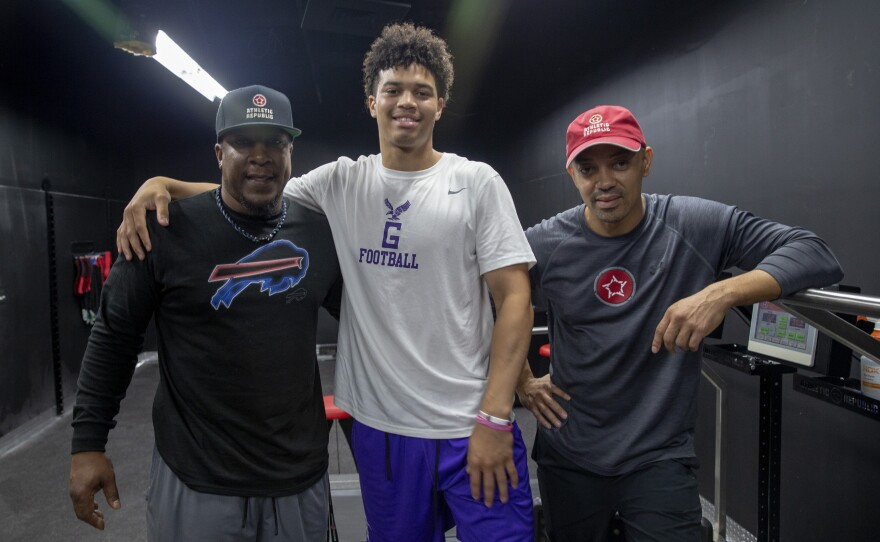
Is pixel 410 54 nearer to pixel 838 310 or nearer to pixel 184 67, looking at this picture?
pixel 838 310

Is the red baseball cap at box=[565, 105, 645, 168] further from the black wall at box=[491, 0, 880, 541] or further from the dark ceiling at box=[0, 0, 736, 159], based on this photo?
the dark ceiling at box=[0, 0, 736, 159]

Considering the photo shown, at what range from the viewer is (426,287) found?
1.36 meters

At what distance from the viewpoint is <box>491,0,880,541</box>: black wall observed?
202 centimetres

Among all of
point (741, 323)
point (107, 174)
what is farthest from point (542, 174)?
point (107, 174)

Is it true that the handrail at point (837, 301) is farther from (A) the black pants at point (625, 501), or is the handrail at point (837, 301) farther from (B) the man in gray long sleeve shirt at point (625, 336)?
(A) the black pants at point (625, 501)

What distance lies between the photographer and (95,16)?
174 inches

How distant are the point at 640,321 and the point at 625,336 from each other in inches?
2.2

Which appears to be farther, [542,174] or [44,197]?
[542,174]

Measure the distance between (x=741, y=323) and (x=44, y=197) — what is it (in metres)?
5.39

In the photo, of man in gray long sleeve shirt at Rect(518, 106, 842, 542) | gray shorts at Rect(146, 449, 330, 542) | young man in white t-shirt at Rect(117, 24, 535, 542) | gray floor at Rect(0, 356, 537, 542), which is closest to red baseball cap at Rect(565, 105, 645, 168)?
man in gray long sleeve shirt at Rect(518, 106, 842, 542)

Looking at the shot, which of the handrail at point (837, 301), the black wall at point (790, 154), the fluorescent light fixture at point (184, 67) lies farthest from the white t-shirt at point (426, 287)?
the fluorescent light fixture at point (184, 67)

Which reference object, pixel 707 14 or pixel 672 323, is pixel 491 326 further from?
pixel 707 14

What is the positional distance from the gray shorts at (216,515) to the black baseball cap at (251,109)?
864 mm

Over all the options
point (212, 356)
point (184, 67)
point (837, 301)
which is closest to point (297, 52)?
point (184, 67)
